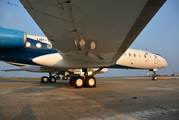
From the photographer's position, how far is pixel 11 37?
677cm

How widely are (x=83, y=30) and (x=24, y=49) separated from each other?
7.10 meters

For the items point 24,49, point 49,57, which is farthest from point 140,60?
point 24,49

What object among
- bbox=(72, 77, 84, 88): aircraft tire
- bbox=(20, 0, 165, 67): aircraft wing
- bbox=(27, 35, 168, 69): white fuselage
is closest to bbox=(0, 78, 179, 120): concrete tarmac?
bbox=(20, 0, 165, 67): aircraft wing

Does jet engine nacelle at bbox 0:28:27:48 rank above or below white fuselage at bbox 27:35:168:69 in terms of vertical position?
above

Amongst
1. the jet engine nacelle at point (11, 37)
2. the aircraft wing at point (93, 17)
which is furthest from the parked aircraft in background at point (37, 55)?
the aircraft wing at point (93, 17)

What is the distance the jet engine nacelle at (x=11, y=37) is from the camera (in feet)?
21.5

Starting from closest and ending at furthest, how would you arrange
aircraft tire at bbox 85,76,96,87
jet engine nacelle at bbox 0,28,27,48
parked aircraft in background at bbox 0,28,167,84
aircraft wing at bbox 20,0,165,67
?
aircraft wing at bbox 20,0,165,67
jet engine nacelle at bbox 0,28,27,48
parked aircraft in background at bbox 0,28,167,84
aircraft tire at bbox 85,76,96,87

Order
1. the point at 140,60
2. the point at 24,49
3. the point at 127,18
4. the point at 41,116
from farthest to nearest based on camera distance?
1. the point at 140,60
2. the point at 24,49
3. the point at 127,18
4. the point at 41,116

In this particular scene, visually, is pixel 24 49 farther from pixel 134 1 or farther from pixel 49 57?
pixel 134 1

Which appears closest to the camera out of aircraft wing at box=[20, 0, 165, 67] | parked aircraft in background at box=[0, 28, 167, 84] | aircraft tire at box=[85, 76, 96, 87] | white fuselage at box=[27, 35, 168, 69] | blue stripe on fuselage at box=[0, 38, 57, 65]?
aircraft wing at box=[20, 0, 165, 67]

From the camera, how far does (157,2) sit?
7.75 ft

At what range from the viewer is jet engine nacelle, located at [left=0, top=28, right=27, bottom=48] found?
654cm

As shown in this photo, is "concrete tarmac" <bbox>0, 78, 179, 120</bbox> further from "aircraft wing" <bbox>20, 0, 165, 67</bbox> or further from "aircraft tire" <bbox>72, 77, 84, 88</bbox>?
"aircraft tire" <bbox>72, 77, 84, 88</bbox>

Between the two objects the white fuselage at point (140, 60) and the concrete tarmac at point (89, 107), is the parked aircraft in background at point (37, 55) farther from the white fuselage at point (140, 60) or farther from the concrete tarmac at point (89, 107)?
the concrete tarmac at point (89, 107)
